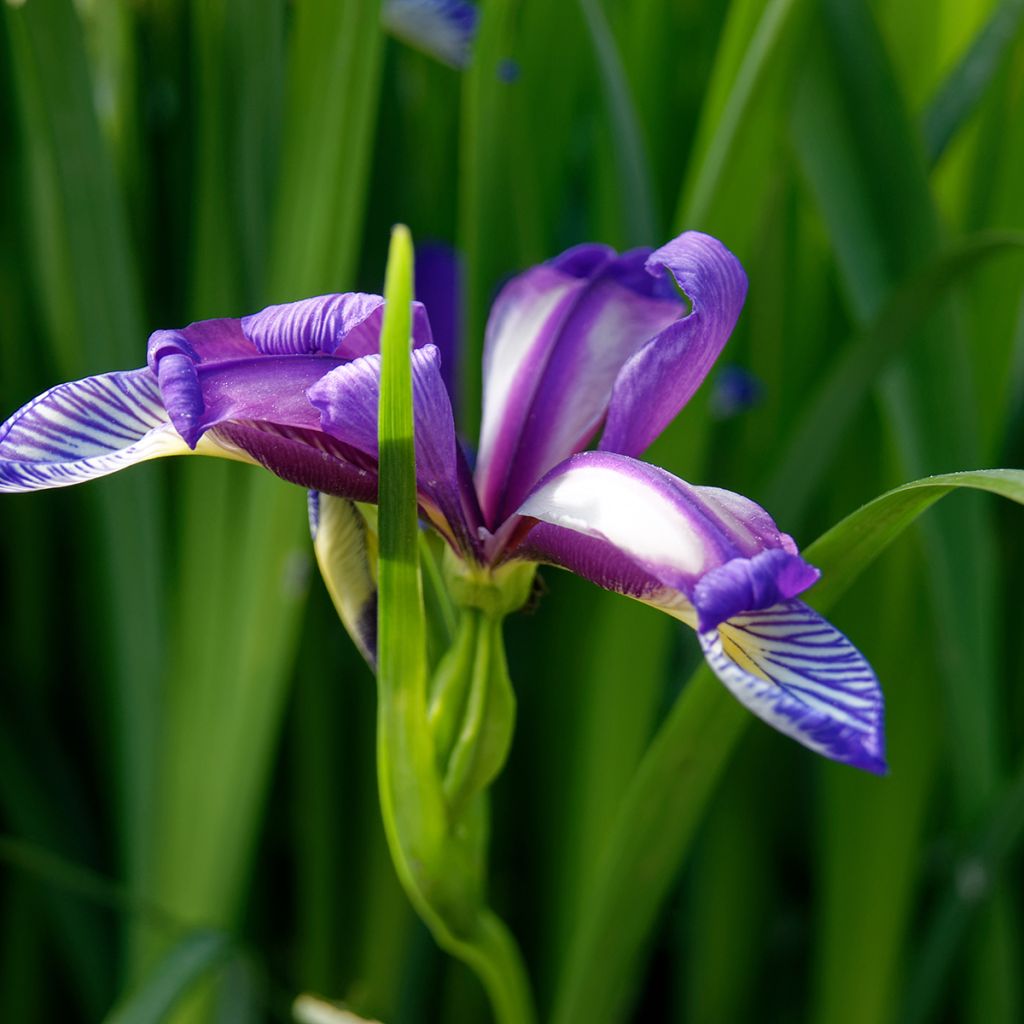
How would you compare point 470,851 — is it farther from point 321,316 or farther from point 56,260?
point 56,260

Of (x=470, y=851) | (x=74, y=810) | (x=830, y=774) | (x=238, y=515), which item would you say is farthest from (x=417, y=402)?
(x=74, y=810)

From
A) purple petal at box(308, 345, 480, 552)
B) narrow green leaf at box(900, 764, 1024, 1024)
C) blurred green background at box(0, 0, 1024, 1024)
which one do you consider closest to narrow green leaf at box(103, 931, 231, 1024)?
blurred green background at box(0, 0, 1024, 1024)

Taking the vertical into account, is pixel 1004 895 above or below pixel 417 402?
below

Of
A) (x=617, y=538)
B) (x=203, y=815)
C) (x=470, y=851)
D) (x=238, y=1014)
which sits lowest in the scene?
(x=238, y=1014)

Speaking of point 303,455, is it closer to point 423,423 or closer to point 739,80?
point 423,423

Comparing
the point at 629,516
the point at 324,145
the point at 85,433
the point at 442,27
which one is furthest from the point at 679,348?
the point at 442,27

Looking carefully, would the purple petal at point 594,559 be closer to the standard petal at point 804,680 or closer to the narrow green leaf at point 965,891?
the standard petal at point 804,680
